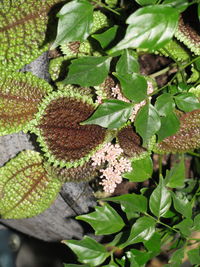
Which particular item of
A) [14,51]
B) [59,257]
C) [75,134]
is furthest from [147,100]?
[59,257]

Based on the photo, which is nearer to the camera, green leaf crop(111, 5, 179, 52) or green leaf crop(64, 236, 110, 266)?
green leaf crop(111, 5, 179, 52)

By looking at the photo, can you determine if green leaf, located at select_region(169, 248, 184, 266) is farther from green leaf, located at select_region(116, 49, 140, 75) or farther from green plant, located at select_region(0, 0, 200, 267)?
green leaf, located at select_region(116, 49, 140, 75)

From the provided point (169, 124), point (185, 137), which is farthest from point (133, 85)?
point (185, 137)

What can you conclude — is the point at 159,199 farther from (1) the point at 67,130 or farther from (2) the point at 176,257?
(1) the point at 67,130

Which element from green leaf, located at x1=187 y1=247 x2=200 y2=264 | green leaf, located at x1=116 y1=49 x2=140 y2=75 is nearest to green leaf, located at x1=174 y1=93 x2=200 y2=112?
green leaf, located at x1=116 y1=49 x2=140 y2=75

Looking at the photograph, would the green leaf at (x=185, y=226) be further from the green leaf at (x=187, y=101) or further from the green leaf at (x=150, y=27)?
the green leaf at (x=150, y=27)
